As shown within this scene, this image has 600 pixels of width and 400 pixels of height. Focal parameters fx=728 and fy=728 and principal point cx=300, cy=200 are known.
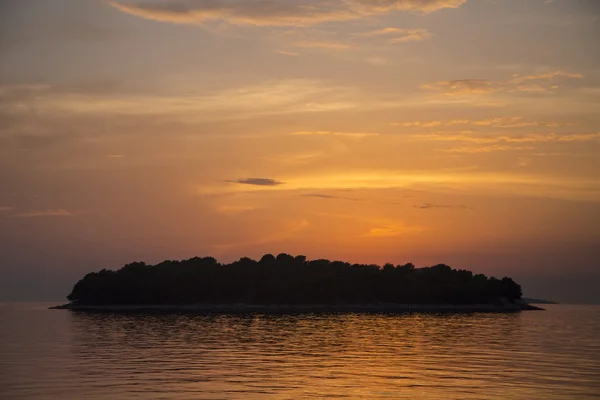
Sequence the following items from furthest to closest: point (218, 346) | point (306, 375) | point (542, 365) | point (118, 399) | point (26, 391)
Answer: point (218, 346)
point (542, 365)
point (306, 375)
point (26, 391)
point (118, 399)

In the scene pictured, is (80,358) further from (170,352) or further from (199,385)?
(199,385)

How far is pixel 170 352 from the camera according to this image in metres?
71.7

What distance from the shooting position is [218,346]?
3174 inches

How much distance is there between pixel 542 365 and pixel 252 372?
25.2m

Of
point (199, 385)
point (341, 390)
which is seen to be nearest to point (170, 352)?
point (199, 385)

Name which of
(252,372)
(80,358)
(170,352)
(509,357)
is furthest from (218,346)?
(509,357)

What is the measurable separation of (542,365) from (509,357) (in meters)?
6.82

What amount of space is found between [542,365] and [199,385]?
3079cm

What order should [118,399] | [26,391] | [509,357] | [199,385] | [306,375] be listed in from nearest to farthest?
[118,399] → [26,391] → [199,385] → [306,375] → [509,357]

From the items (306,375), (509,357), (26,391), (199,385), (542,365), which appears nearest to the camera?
(26,391)

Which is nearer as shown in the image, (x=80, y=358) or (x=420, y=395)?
(x=420, y=395)

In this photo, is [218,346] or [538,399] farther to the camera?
[218,346]

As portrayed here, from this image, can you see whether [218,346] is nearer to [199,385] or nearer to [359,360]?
[359,360]

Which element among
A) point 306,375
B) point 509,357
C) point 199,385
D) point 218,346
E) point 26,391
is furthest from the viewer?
point 218,346
